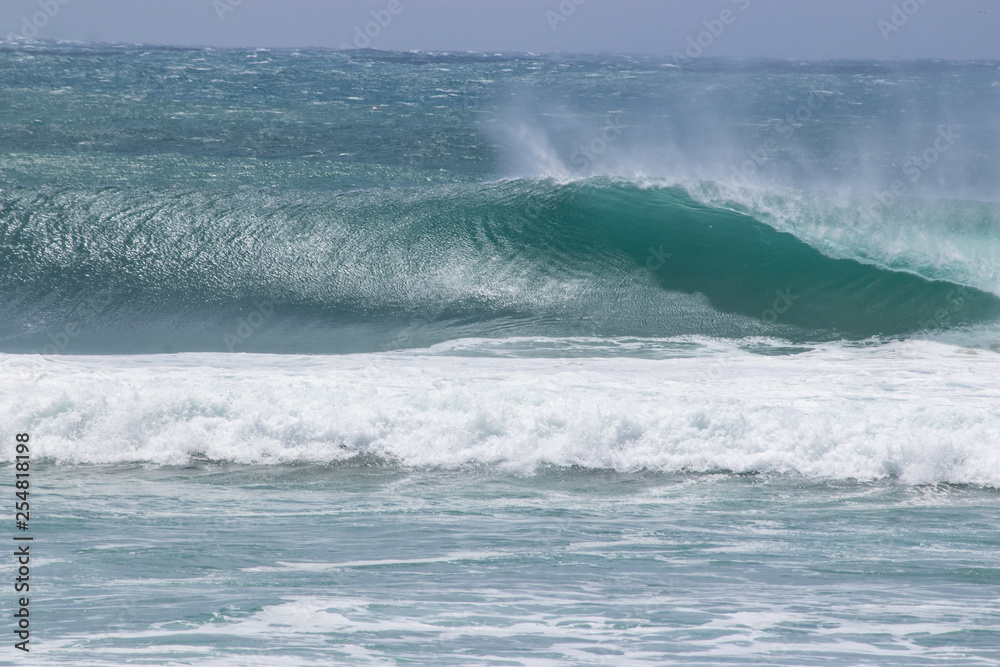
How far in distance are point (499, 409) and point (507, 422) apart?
0.16 m

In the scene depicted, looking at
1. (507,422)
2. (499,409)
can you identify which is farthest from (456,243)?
(507,422)

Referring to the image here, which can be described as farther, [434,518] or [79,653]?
[434,518]

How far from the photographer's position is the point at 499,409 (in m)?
7.20

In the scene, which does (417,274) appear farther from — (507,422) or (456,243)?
(507,422)

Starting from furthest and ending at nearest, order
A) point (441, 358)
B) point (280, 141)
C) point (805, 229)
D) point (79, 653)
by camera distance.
→ point (280, 141), point (805, 229), point (441, 358), point (79, 653)

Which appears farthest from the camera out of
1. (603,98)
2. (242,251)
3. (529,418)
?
(603,98)

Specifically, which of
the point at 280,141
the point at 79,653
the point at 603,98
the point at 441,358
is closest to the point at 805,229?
the point at 441,358

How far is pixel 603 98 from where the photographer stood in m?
35.8

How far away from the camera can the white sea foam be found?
6.71 meters

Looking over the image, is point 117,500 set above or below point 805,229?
below

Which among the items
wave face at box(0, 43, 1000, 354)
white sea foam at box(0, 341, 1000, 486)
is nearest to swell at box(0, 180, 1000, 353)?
wave face at box(0, 43, 1000, 354)

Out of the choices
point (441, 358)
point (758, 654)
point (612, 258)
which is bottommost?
point (758, 654)

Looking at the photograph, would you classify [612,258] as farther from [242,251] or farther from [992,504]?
[992,504]

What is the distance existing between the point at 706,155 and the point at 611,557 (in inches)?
628
